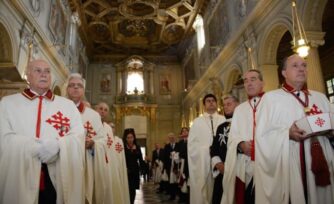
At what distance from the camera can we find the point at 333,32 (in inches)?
543

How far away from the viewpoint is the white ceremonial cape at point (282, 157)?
2418 millimetres

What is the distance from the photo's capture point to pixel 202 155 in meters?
4.72

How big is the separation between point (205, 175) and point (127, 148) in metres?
2.71

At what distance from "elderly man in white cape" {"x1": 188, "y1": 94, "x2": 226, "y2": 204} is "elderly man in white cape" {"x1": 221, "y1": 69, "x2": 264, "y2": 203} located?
123 centimetres

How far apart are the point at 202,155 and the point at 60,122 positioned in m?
2.63

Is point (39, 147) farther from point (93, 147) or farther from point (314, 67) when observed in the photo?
point (314, 67)

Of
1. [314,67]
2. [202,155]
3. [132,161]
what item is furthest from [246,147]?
[314,67]

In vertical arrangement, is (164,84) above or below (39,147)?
above

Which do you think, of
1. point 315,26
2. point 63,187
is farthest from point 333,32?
point 63,187

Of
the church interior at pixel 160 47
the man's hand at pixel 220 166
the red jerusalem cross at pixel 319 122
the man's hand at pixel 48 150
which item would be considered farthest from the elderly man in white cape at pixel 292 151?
the church interior at pixel 160 47

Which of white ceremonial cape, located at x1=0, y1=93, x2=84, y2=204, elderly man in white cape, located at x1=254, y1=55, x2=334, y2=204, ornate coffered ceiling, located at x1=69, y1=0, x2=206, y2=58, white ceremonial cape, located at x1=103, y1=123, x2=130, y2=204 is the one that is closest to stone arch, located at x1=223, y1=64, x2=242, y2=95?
ornate coffered ceiling, located at x1=69, y1=0, x2=206, y2=58

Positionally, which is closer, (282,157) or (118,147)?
(282,157)

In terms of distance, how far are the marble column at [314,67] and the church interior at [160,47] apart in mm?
28

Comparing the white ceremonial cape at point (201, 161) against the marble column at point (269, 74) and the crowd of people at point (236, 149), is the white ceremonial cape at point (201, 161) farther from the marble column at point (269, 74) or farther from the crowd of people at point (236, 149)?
the marble column at point (269, 74)
